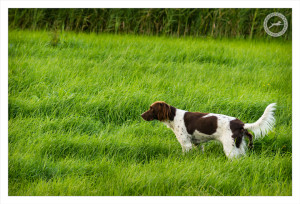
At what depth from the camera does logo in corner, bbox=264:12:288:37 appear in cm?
447

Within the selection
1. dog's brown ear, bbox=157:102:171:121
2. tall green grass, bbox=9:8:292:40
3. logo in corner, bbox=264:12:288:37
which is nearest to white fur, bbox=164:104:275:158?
dog's brown ear, bbox=157:102:171:121

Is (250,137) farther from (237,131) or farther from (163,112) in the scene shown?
(163,112)

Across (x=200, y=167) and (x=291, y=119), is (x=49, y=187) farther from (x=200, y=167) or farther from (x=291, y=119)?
(x=291, y=119)

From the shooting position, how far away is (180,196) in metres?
3.53

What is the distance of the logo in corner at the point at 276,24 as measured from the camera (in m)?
4.47

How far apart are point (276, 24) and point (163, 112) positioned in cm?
203

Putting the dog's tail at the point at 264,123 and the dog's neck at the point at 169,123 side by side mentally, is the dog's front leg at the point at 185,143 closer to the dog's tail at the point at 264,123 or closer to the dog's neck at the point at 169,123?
the dog's neck at the point at 169,123

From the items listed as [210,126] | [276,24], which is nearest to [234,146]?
[210,126]

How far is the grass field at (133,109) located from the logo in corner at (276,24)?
0.17 metres

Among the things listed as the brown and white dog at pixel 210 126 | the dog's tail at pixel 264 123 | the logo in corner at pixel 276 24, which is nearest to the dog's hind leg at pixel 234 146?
the brown and white dog at pixel 210 126

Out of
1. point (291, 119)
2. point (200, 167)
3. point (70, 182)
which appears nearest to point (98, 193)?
point (70, 182)

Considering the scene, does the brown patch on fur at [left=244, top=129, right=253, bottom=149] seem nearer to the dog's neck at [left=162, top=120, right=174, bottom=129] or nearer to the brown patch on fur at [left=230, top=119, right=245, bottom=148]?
the brown patch on fur at [left=230, top=119, right=245, bottom=148]

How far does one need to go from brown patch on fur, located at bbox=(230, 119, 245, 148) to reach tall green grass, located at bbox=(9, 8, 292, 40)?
1551 millimetres
